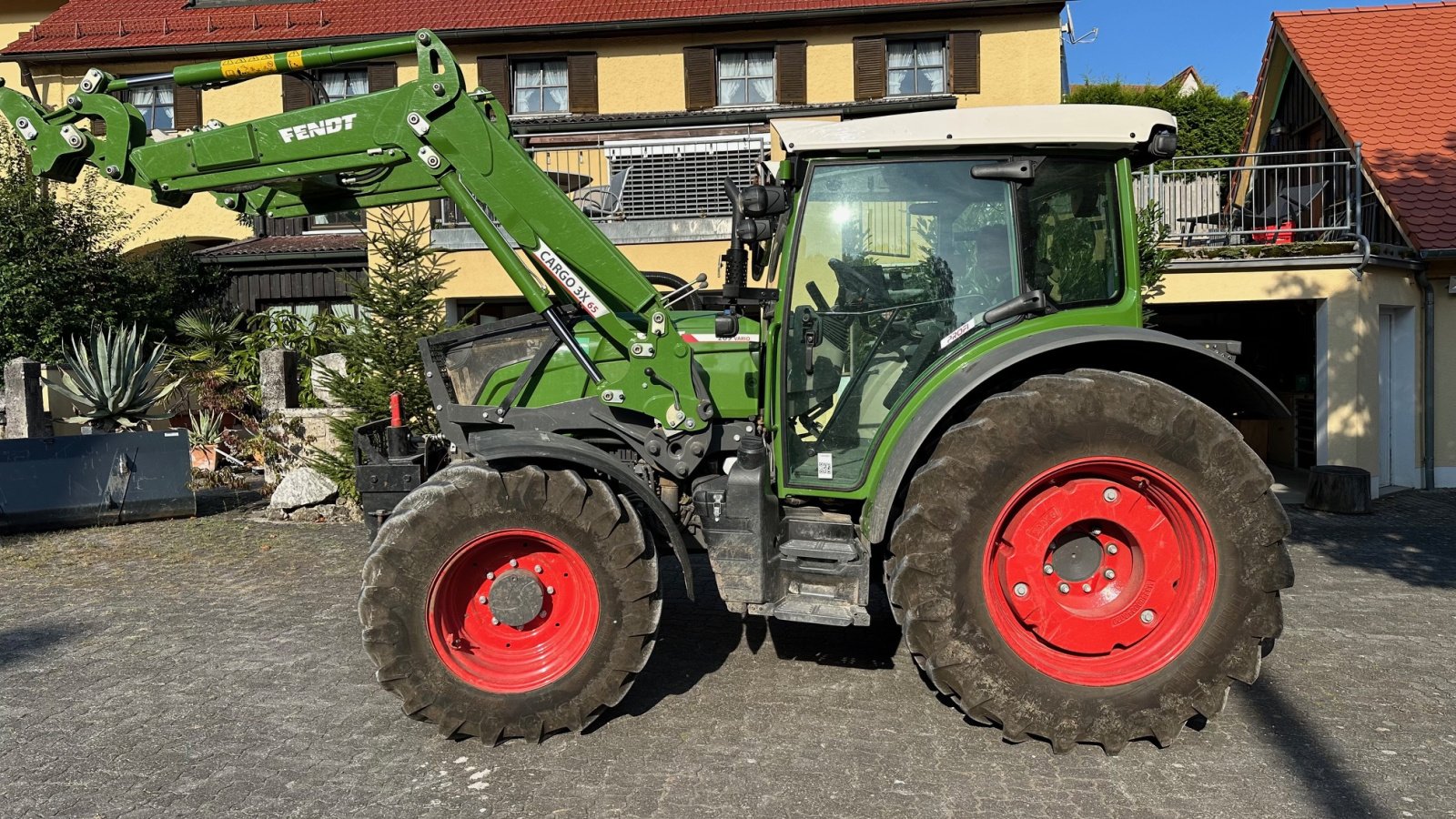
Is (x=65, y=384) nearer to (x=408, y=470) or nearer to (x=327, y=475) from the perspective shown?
(x=327, y=475)

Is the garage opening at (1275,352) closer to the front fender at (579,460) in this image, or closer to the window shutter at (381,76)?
the front fender at (579,460)

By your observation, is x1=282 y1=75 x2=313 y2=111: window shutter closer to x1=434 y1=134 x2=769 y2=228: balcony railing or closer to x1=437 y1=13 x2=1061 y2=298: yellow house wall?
x1=437 y1=13 x2=1061 y2=298: yellow house wall

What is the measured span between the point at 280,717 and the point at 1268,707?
13.7 ft

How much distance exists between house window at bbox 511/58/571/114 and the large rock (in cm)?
850

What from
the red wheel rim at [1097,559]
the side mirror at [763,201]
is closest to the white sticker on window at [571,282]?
the side mirror at [763,201]

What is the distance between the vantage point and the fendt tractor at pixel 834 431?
3.48 meters

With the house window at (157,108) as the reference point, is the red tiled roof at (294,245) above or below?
below

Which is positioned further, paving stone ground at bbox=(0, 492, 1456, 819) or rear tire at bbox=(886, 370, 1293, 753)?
rear tire at bbox=(886, 370, 1293, 753)

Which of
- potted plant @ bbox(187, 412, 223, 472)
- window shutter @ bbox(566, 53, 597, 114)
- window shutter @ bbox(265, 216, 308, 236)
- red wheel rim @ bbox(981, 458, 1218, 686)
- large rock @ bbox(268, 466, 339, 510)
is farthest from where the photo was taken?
window shutter @ bbox(265, 216, 308, 236)

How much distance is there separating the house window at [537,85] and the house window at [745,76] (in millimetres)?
2588

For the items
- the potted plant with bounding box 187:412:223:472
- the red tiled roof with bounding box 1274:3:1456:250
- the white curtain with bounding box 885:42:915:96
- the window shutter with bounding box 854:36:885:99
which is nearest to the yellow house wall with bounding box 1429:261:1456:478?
the red tiled roof with bounding box 1274:3:1456:250

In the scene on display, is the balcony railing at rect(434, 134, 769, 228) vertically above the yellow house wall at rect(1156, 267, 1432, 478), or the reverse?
the balcony railing at rect(434, 134, 769, 228)

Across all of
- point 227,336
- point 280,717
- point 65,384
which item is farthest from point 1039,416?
point 227,336

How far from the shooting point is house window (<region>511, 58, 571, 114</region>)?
594 inches
